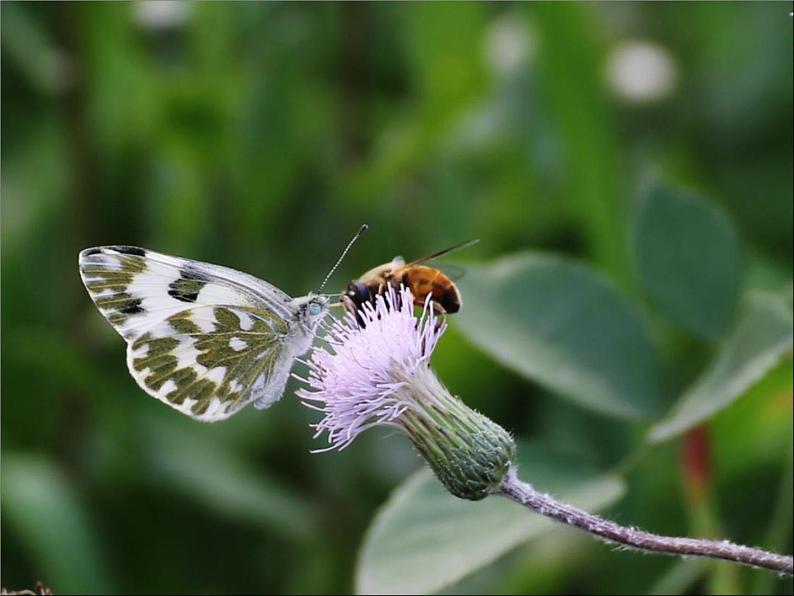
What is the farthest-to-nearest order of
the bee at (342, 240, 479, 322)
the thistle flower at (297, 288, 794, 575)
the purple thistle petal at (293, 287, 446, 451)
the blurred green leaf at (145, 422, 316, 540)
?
the blurred green leaf at (145, 422, 316, 540)
the bee at (342, 240, 479, 322)
the purple thistle petal at (293, 287, 446, 451)
the thistle flower at (297, 288, 794, 575)

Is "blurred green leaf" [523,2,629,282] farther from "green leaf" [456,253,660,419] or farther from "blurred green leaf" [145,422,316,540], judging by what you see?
"blurred green leaf" [145,422,316,540]

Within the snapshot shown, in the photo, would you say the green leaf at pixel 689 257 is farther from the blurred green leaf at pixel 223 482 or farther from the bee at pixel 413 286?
the blurred green leaf at pixel 223 482

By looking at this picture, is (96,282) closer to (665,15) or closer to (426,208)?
(426,208)

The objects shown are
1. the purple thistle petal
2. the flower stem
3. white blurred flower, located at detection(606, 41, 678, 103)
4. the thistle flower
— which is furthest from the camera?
white blurred flower, located at detection(606, 41, 678, 103)

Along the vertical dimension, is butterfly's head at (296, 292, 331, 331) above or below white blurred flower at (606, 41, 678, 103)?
below

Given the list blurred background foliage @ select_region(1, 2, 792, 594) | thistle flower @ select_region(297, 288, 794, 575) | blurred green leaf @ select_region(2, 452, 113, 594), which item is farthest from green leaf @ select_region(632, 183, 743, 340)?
blurred green leaf @ select_region(2, 452, 113, 594)
